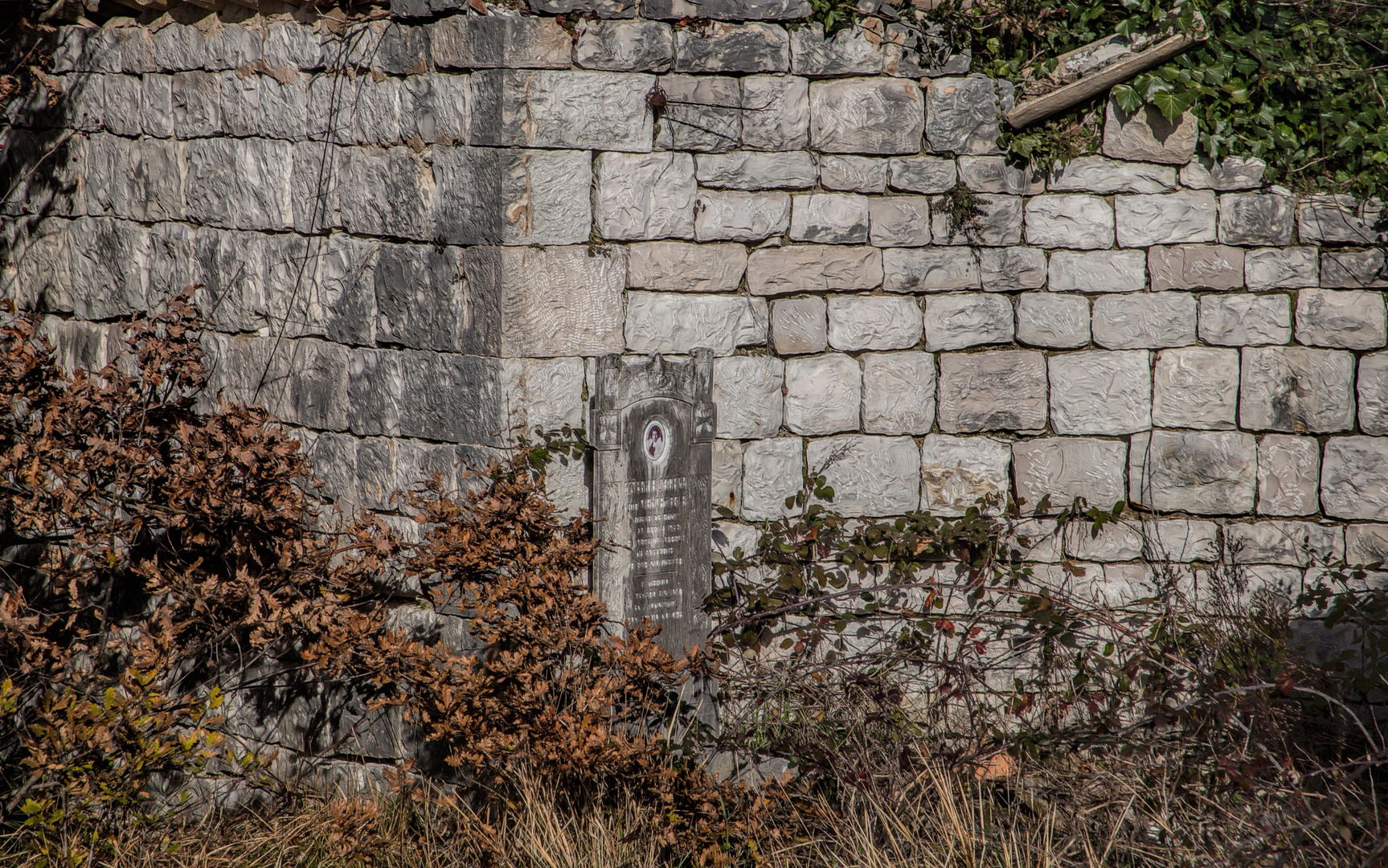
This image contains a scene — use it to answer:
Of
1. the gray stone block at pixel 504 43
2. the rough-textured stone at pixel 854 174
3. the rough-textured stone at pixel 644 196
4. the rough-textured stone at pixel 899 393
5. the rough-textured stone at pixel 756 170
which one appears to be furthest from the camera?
the rough-textured stone at pixel 899 393

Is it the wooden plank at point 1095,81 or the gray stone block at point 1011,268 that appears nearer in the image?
the wooden plank at point 1095,81

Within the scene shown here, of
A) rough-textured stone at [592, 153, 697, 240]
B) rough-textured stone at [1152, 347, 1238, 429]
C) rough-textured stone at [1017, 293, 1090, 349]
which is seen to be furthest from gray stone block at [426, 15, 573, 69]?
rough-textured stone at [1152, 347, 1238, 429]

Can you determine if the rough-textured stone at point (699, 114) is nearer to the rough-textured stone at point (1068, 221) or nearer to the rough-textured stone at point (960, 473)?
the rough-textured stone at point (1068, 221)

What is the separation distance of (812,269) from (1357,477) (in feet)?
7.92

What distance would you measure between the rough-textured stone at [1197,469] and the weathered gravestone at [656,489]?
1.92 meters

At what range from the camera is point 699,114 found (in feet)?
12.1

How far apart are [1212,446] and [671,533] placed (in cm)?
234

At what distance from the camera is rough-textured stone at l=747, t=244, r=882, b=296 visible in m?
3.83

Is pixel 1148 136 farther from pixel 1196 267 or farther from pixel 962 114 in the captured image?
pixel 962 114

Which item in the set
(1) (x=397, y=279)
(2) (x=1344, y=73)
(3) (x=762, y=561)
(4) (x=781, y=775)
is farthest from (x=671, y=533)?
(2) (x=1344, y=73)

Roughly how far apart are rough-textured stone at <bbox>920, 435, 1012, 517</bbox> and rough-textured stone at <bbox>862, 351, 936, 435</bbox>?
11cm

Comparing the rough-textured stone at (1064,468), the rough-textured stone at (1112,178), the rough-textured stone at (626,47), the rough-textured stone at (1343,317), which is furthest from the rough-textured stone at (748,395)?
the rough-textured stone at (1343,317)

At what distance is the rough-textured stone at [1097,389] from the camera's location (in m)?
4.02

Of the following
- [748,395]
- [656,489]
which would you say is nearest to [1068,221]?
[748,395]
